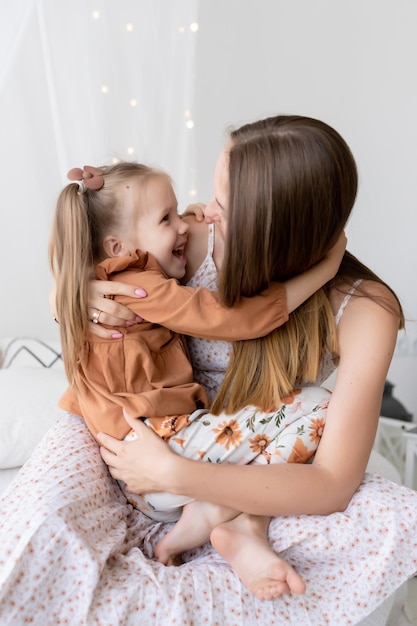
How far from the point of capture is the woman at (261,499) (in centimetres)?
115

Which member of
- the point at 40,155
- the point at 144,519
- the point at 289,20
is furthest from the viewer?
the point at 289,20

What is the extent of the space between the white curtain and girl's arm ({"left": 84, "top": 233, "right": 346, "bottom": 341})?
0.83m

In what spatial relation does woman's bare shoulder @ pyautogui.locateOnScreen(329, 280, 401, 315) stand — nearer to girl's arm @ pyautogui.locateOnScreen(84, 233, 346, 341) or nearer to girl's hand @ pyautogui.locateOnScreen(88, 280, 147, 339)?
girl's arm @ pyautogui.locateOnScreen(84, 233, 346, 341)

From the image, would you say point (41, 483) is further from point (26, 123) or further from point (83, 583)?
point (26, 123)

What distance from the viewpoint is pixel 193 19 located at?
6.95ft

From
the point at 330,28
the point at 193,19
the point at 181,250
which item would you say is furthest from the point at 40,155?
the point at 330,28

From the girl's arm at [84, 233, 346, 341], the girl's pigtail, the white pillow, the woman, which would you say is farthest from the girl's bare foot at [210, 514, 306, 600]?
Result: the white pillow

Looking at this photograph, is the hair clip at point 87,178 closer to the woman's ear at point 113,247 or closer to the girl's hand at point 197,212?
the woman's ear at point 113,247

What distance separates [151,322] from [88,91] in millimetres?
963

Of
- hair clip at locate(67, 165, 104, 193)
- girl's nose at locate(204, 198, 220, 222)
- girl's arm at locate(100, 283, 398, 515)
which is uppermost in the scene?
hair clip at locate(67, 165, 104, 193)

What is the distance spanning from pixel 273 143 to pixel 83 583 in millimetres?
789

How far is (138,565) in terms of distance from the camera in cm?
125

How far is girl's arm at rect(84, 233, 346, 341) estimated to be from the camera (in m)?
1.35

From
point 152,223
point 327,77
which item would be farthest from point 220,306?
point 327,77
